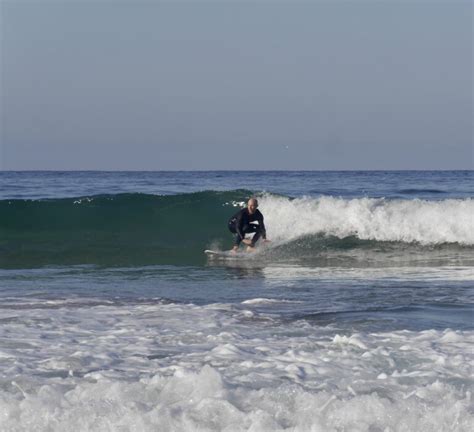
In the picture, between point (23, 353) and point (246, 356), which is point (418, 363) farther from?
point (23, 353)

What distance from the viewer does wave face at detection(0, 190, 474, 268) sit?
65.6 ft

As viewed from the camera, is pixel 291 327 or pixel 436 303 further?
pixel 436 303

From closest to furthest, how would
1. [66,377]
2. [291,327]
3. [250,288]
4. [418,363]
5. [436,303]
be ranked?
[66,377] < [418,363] < [291,327] < [436,303] < [250,288]

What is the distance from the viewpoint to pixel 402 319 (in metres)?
9.62

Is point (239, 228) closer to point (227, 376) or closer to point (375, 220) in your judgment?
point (375, 220)

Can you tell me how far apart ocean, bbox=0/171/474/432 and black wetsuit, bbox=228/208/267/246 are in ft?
1.47

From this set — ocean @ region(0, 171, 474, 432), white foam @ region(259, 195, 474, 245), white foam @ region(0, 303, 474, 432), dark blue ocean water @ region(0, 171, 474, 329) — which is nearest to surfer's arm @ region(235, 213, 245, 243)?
ocean @ region(0, 171, 474, 432)

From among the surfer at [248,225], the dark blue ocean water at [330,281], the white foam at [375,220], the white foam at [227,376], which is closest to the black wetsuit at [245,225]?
the surfer at [248,225]

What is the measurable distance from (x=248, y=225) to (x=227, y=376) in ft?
38.4

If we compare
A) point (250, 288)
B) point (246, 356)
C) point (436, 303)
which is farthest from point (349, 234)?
point (246, 356)

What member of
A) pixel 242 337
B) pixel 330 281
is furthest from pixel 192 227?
pixel 242 337

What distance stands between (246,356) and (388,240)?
1431cm

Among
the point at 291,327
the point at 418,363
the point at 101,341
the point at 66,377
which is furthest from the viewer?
the point at 291,327

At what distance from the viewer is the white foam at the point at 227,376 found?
584cm
